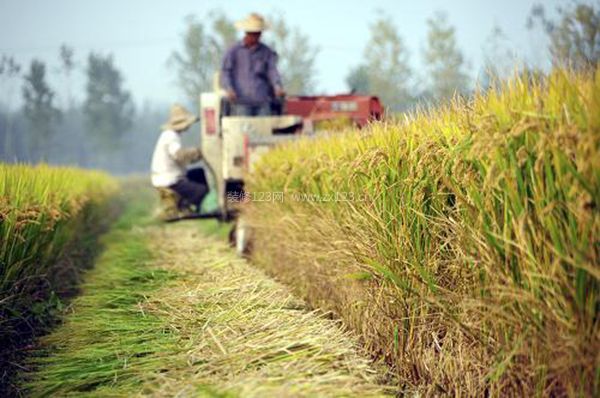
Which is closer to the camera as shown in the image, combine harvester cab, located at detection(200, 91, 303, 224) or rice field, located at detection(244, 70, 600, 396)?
rice field, located at detection(244, 70, 600, 396)

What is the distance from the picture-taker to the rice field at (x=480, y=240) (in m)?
2.16

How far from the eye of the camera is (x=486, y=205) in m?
2.67

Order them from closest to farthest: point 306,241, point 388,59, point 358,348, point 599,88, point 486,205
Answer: point 599,88, point 486,205, point 358,348, point 306,241, point 388,59

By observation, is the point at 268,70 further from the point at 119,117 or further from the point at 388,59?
the point at 119,117

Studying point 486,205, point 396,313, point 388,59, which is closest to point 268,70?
point 396,313

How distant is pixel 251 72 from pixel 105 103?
178ft

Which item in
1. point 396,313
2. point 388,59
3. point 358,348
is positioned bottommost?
point 358,348

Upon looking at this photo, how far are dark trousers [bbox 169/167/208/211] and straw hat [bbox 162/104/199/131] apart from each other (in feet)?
2.07

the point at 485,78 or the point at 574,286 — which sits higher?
the point at 485,78

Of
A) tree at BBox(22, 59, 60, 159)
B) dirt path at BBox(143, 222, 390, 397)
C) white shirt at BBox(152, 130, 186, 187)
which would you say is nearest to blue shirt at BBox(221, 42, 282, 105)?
white shirt at BBox(152, 130, 186, 187)

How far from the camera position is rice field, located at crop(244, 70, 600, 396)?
2.16 m

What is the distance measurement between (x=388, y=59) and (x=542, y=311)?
38.2 metres

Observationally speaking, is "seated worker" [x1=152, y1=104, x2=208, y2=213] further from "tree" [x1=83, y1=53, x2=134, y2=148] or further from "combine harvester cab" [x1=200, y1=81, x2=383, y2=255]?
"tree" [x1=83, y1=53, x2=134, y2=148]

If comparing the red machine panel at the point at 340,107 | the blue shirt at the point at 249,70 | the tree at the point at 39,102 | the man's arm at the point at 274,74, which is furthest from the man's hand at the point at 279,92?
the tree at the point at 39,102
